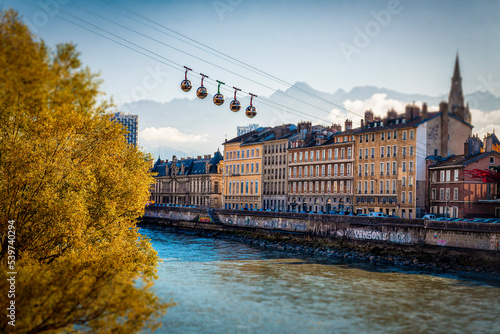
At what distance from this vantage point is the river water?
24.6 meters

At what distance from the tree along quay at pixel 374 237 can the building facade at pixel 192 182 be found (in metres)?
32.8

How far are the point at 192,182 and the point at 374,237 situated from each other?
7504 cm

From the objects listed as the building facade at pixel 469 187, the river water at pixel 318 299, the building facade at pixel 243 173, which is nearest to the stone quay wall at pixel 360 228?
the river water at pixel 318 299

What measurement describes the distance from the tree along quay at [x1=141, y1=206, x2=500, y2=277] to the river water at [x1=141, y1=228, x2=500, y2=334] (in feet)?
15.6

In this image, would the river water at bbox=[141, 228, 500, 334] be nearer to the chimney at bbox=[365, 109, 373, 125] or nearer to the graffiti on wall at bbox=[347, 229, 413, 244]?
the graffiti on wall at bbox=[347, 229, 413, 244]

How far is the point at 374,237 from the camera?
185ft

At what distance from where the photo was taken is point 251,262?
47906 mm

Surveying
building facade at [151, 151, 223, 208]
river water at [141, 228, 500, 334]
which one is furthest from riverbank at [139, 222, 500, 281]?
building facade at [151, 151, 223, 208]

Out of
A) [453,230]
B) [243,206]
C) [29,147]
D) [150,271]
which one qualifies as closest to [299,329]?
[150,271]

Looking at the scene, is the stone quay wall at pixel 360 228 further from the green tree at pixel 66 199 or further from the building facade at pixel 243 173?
the green tree at pixel 66 199

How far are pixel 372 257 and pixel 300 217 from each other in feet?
58.9

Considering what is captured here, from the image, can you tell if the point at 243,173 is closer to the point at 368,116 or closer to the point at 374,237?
the point at 368,116

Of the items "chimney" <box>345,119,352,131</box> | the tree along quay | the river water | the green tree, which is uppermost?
"chimney" <box>345,119,352,131</box>

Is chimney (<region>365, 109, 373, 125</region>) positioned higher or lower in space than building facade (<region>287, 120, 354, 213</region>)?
higher
